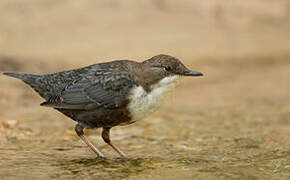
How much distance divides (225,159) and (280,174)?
0.69 meters

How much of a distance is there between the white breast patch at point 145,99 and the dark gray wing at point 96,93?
0.25 ft

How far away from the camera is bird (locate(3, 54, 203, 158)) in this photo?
16.3ft

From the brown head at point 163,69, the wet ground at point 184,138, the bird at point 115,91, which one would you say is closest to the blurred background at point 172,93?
the wet ground at point 184,138

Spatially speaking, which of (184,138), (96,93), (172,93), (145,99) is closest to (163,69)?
(145,99)

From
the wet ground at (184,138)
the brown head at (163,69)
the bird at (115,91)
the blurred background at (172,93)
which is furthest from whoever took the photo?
the brown head at (163,69)

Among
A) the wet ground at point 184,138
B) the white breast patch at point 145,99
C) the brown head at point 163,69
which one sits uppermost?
the brown head at point 163,69

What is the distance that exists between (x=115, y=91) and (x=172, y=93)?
3.61 metres

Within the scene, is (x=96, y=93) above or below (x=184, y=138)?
above

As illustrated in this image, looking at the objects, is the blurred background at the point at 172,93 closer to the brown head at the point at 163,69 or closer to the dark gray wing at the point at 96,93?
the dark gray wing at the point at 96,93

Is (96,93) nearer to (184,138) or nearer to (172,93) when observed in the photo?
(184,138)

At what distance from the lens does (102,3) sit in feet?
35.5

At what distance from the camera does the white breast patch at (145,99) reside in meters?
4.89

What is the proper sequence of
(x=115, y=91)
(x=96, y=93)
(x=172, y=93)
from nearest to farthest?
(x=115, y=91) → (x=96, y=93) → (x=172, y=93)

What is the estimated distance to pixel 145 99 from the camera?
4.92m
